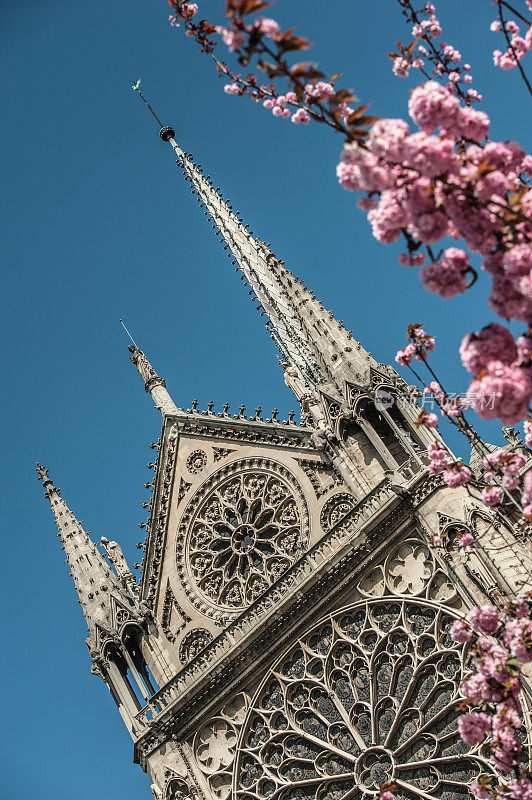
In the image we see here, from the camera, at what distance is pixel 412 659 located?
18812 mm

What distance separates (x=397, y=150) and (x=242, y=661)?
15.3 metres

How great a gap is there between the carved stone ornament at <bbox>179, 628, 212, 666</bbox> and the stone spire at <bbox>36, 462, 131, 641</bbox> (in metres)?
1.90

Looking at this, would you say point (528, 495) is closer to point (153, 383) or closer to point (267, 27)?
point (267, 27)

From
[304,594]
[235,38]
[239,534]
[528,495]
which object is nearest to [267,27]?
[235,38]

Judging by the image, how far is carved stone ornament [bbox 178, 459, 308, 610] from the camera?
74.4 feet

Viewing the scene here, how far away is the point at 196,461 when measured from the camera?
25641 millimetres

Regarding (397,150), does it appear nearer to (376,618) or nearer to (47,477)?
(376,618)

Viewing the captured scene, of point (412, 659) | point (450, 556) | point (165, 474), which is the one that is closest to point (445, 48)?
point (450, 556)

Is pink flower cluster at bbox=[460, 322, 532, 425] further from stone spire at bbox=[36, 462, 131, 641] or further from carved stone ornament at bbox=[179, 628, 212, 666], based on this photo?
stone spire at bbox=[36, 462, 131, 641]

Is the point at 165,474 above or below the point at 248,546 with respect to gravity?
above

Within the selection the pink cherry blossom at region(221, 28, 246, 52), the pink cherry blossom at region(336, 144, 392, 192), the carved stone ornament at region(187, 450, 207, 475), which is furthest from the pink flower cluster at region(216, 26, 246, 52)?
the carved stone ornament at region(187, 450, 207, 475)

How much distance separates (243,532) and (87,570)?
15.2 ft

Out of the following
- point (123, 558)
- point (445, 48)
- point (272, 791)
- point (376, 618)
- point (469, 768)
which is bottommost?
point (469, 768)

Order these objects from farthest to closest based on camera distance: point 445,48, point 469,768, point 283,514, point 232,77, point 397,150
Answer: point 283,514 < point 469,768 < point 445,48 < point 232,77 < point 397,150
